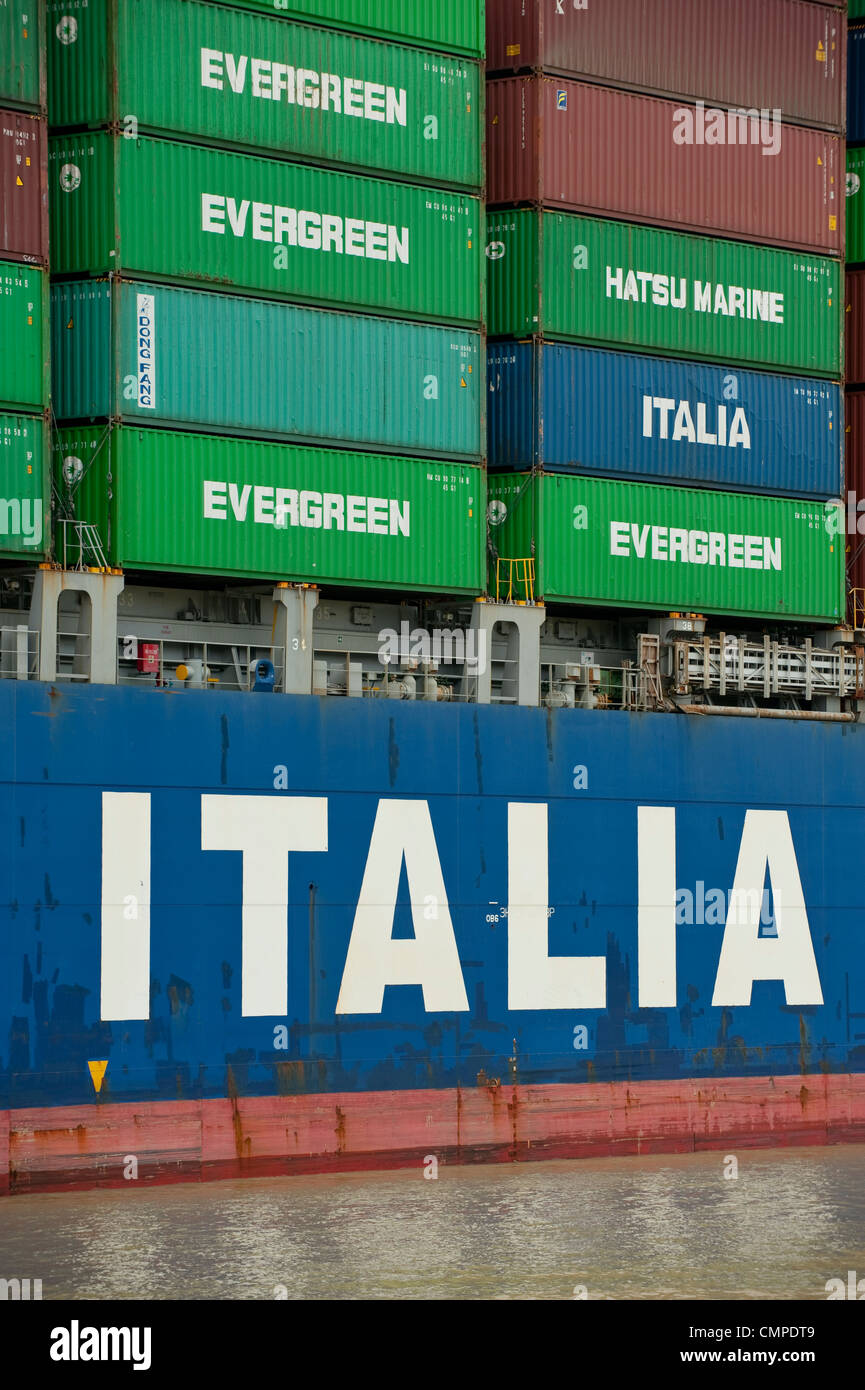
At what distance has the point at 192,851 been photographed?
29406 mm

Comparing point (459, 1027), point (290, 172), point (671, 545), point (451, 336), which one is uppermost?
point (290, 172)

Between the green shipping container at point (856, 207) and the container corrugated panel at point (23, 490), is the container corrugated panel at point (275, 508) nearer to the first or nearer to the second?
the container corrugated panel at point (23, 490)

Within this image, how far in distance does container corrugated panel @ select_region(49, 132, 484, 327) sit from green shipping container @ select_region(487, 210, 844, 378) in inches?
45.8

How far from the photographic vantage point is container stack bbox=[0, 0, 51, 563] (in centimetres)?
2889

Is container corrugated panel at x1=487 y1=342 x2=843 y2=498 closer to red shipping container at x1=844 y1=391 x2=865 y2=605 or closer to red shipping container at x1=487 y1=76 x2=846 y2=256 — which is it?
red shipping container at x1=844 y1=391 x2=865 y2=605

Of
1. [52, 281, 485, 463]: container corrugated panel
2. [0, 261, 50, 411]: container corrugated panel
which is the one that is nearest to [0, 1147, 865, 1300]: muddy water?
[0, 261, 50, 411]: container corrugated panel

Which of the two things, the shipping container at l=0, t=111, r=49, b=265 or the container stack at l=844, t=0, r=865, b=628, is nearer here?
the shipping container at l=0, t=111, r=49, b=265

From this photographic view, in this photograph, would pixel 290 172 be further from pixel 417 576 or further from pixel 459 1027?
pixel 459 1027

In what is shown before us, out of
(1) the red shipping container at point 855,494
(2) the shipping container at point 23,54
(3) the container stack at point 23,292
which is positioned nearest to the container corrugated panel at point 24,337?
(3) the container stack at point 23,292

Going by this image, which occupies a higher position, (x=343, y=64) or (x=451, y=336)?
(x=343, y=64)
